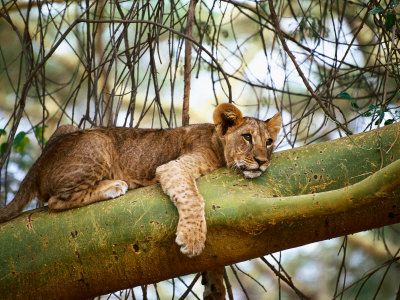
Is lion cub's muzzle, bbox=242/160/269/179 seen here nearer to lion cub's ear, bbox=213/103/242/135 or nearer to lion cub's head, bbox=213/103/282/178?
lion cub's head, bbox=213/103/282/178

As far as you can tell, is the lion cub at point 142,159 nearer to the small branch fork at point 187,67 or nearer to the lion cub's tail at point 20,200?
the lion cub's tail at point 20,200

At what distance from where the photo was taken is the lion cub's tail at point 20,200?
12.0 feet

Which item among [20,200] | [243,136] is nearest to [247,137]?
[243,136]

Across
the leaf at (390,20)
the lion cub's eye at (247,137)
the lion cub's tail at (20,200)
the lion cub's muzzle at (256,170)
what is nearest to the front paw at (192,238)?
the lion cub's muzzle at (256,170)

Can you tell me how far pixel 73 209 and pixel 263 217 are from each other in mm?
1214

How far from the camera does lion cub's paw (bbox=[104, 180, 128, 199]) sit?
3650mm

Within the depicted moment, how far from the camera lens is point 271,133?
432 centimetres

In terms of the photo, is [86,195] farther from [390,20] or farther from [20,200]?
[390,20]

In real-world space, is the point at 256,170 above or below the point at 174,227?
above

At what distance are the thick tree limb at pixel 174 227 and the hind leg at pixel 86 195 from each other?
79mm

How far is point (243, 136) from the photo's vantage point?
13.4 ft

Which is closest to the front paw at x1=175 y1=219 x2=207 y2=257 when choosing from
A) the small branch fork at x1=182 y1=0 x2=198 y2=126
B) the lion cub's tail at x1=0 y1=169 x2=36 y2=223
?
the lion cub's tail at x1=0 y1=169 x2=36 y2=223

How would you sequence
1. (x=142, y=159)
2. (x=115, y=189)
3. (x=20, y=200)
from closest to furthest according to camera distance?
(x=115, y=189), (x=20, y=200), (x=142, y=159)

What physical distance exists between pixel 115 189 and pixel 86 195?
0.20 meters
